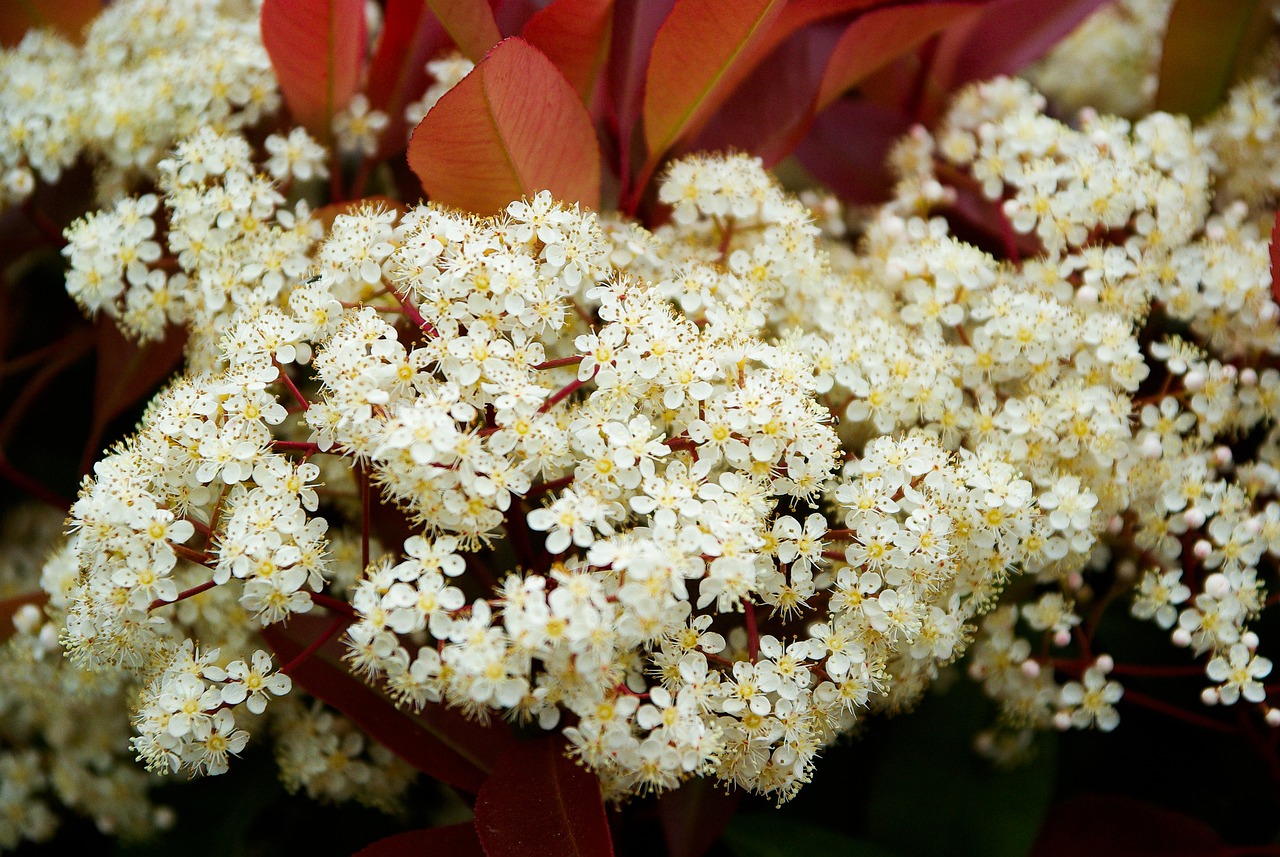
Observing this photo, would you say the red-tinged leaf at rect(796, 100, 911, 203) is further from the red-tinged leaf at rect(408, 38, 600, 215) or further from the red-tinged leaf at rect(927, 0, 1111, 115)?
the red-tinged leaf at rect(408, 38, 600, 215)

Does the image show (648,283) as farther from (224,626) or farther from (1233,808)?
(1233,808)

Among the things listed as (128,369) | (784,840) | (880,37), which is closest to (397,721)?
(784,840)

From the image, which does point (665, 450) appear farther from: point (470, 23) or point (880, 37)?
point (880, 37)

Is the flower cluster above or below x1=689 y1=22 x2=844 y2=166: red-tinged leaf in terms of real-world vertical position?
below

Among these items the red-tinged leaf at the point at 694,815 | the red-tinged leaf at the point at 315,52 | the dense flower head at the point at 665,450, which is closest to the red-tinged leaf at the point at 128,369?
the dense flower head at the point at 665,450

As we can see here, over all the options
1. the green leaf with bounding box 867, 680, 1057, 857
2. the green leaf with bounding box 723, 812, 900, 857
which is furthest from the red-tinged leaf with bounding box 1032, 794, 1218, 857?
the green leaf with bounding box 723, 812, 900, 857

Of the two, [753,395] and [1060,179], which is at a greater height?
[1060,179]

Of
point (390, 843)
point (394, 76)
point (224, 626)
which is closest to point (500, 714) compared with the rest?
point (390, 843)
